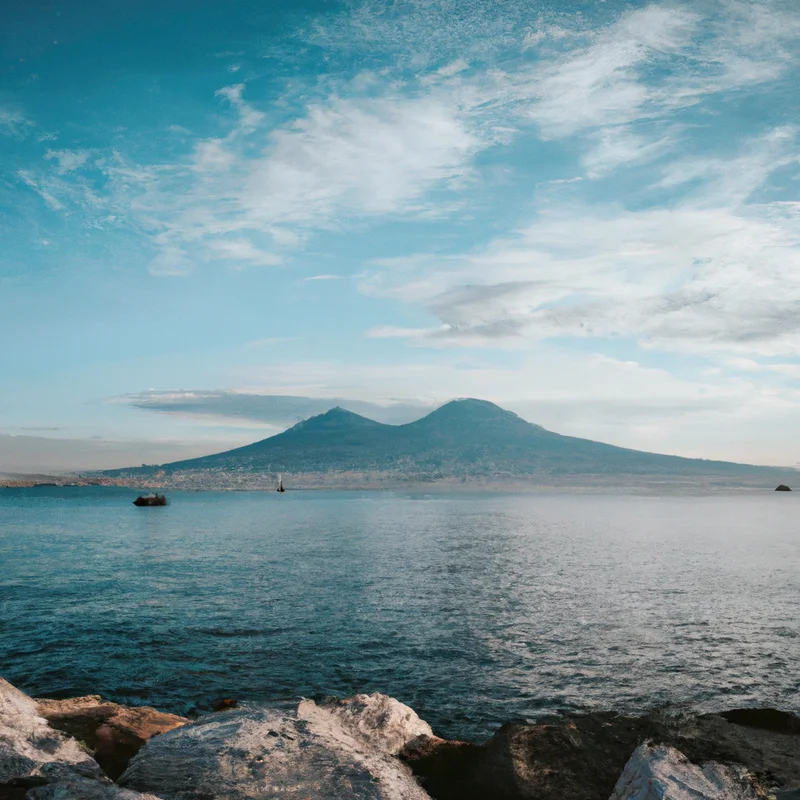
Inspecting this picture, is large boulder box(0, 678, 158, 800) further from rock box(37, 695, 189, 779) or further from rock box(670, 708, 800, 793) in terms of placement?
rock box(670, 708, 800, 793)

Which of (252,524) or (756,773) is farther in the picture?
(252,524)

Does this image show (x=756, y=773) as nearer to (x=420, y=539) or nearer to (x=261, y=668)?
(x=261, y=668)

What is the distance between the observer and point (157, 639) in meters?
24.4

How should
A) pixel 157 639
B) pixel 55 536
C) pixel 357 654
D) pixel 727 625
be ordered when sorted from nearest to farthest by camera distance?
1. pixel 357 654
2. pixel 157 639
3. pixel 727 625
4. pixel 55 536

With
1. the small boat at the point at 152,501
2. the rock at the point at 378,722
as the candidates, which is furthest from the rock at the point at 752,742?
the small boat at the point at 152,501

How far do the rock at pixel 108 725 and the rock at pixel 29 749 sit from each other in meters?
0.54

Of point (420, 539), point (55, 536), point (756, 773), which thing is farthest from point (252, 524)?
point (756, 773)

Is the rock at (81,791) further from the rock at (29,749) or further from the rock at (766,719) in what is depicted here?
the rock at (766,719)

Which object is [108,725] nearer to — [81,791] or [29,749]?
[29,749]

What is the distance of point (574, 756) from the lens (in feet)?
37.6

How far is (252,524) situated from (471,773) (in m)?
88.0

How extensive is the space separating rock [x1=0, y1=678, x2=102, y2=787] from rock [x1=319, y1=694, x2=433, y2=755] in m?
4.64

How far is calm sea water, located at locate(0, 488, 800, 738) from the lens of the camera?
18578 mm

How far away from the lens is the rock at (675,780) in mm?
9273
